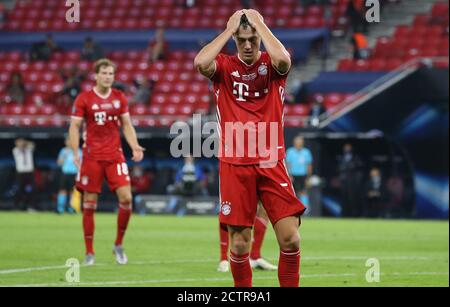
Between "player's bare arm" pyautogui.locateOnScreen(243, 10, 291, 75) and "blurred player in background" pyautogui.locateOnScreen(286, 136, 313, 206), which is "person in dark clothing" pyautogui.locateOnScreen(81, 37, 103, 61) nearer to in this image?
"blurred player in background" pyautogui.locateOnScreen(286, 136, 313, 206)

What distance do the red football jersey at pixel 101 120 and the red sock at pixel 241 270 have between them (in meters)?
5.92

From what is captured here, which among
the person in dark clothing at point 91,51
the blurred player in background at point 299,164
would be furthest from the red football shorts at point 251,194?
the person in dark clothing at point 91,51

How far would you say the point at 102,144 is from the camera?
1435cm

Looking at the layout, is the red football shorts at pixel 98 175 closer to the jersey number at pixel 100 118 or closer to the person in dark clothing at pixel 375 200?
the jersey number at pixel 100 118

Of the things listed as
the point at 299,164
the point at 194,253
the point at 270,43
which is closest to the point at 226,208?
the point at 270,43

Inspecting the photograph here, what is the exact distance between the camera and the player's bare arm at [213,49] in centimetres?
834

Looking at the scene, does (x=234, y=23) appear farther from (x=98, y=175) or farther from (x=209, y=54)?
(x=98, y=175)

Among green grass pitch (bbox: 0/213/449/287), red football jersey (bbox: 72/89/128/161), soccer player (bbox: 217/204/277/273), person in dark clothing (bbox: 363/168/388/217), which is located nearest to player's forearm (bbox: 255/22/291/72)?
green grass pitch (bbox: 0/213/449/287)

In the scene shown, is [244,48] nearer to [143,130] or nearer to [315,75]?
[143,130]

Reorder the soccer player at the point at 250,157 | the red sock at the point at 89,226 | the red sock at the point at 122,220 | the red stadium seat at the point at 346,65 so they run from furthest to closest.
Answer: the red stadium seat at the point at 346,65
the red sock at the point at 122,220
the red sock at the point at 89,226
the soccer player at the point at 250,157

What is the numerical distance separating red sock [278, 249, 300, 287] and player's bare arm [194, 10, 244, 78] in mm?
1577

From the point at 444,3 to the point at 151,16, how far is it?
1051 centimetres

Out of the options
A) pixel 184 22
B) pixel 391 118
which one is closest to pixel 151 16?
pixel 184 22

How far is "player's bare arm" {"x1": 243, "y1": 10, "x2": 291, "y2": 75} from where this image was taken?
8.41 metres
